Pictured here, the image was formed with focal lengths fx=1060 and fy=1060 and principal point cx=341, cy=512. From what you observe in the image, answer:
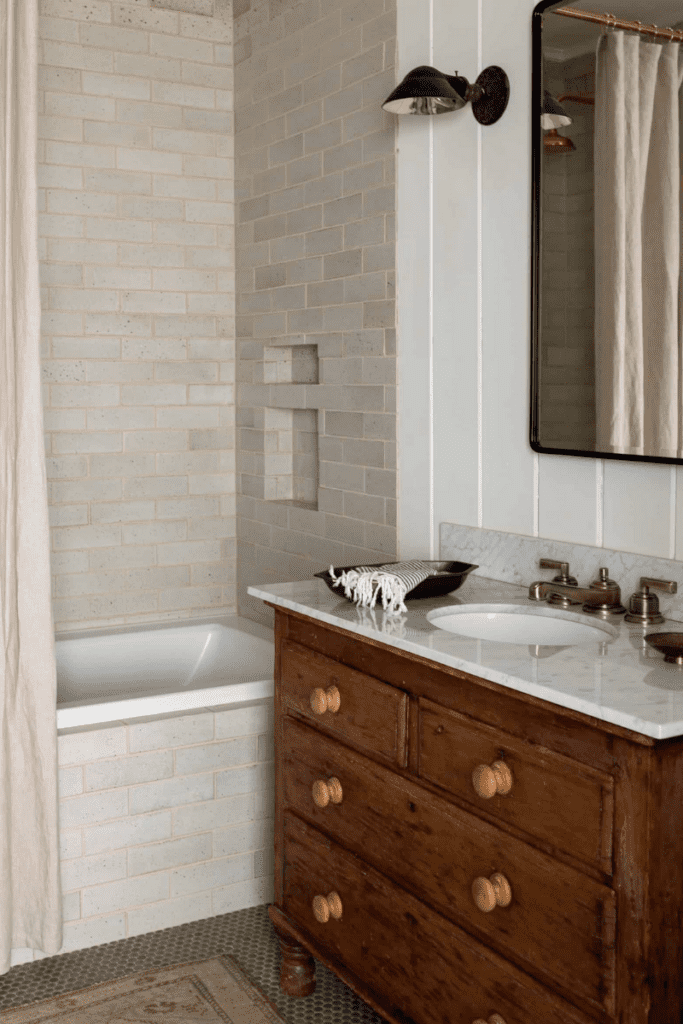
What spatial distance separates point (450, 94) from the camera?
2.48 metres

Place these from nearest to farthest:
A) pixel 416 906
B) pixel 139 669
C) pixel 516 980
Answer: pixel 516 980, pixel 416 906, pixel 139 669

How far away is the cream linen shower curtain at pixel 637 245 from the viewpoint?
202 centimetres

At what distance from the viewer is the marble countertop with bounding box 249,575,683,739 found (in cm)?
146

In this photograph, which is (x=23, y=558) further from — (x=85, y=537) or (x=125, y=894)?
(x=85, y=537)

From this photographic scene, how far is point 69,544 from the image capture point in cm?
382

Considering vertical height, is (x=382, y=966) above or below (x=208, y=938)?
above

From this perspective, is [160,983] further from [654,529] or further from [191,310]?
[191,310]

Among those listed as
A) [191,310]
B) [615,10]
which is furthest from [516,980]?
[191,310]

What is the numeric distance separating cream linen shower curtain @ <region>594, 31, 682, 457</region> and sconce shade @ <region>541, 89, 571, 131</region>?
116 mm

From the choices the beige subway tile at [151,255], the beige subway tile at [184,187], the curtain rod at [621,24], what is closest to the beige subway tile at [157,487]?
the beige subway tile at [151,255]

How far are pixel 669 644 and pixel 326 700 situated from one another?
2.38 feet

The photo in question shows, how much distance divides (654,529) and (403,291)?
1149 mm

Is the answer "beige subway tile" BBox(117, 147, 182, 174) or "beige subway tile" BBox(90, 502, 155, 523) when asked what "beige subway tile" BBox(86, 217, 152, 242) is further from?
"beige subway tile" BBox(90, 502, 155, 523)

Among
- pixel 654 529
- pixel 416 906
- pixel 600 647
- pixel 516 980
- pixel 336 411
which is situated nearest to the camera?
pixel 516 980
